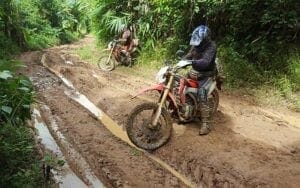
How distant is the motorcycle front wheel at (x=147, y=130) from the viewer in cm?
583

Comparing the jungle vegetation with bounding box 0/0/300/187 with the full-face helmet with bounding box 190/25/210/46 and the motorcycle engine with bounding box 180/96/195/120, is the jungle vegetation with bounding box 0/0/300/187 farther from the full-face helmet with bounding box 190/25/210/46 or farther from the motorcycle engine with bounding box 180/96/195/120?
the full-face helmet with bounding box 190/25/210/46

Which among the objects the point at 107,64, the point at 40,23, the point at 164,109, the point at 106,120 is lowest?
the point at 40,23

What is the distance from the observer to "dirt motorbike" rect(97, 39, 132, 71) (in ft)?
39.4

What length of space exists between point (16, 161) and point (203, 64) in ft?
10.4

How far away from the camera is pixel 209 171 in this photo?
514 centimetres

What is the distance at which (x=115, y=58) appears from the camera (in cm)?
1238

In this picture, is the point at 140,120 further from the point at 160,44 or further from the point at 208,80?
the point at 160,44

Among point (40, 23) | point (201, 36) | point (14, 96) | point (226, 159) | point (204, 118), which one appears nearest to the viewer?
point (14, 96)

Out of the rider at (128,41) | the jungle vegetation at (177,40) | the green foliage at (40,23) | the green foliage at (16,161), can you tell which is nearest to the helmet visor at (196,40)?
the jungle vegetation at (177,40)

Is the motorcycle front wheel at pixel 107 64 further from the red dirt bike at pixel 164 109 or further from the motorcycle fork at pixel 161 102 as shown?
the motorcycle fork at pixel 161 102

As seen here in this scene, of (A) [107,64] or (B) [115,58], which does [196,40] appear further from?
(B) [115,58]

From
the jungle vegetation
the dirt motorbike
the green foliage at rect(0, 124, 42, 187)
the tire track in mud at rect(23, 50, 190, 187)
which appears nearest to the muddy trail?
the tire track in mud at rect(23, 50, 190, 187)

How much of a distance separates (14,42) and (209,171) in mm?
12825

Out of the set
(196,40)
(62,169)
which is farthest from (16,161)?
(196,40)
